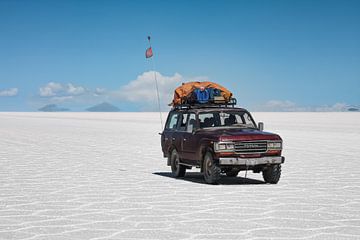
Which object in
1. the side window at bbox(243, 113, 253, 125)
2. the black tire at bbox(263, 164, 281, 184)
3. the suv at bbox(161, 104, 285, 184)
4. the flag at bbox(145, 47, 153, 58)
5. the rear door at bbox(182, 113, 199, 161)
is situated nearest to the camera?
the suv at bbox(161, 104, 285, 184)

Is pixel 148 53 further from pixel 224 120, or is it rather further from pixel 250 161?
pixel 250 161

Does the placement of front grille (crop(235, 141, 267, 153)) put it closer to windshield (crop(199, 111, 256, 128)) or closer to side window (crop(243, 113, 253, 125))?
windshield (crop(199, 111, 256, 128))

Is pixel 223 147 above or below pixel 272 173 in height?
above

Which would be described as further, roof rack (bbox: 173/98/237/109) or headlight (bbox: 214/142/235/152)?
roof rack (bbox: 173/98/237/109)

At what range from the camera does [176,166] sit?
56.3ft

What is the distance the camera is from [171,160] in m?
17.4

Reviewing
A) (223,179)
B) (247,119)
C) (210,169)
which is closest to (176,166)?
(223,179)

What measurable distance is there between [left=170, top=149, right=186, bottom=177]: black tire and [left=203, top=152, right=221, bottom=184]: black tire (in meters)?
1.64

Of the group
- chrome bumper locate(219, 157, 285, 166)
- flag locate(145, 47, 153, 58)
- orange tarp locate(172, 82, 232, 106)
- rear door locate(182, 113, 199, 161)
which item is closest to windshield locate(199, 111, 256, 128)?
rear door locate(182, 113, 199, 161)

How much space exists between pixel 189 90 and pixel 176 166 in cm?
188

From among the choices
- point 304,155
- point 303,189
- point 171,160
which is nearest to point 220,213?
point 303,189

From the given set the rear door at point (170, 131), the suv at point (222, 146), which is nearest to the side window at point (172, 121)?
the rear door at point (170, 131)

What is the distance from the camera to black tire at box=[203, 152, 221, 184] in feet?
48.7

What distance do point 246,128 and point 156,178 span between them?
98.3 inches
